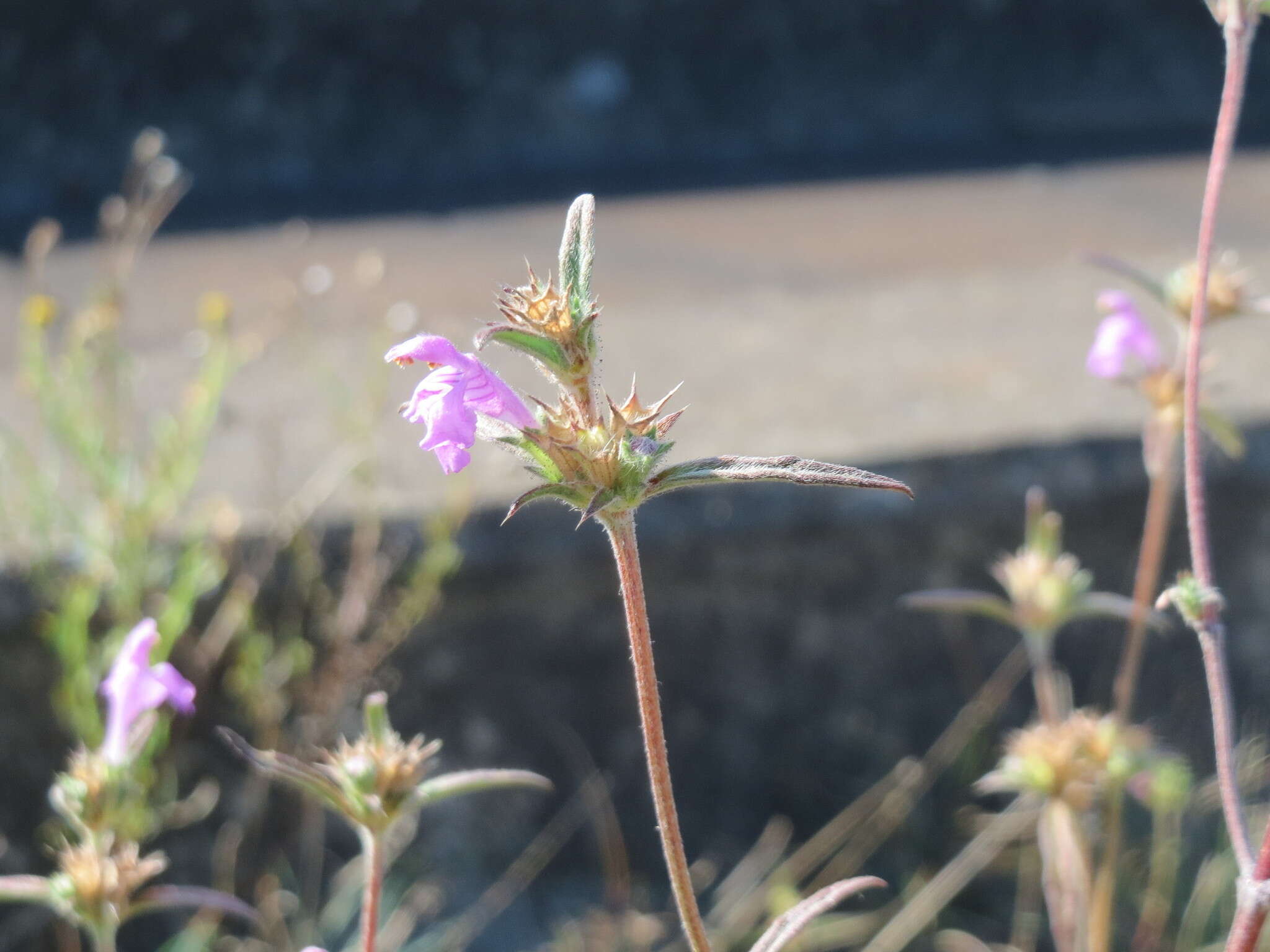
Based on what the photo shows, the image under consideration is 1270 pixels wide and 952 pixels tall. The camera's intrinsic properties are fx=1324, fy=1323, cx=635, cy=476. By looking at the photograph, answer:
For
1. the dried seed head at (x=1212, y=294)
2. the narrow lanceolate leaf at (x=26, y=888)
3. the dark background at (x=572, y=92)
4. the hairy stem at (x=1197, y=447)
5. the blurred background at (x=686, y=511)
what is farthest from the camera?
the dark background at (x=572, y=92)

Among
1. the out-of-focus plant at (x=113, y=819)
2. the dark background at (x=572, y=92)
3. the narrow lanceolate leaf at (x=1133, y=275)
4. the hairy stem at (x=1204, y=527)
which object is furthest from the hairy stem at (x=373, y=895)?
the dark background at (x=572, y=92)

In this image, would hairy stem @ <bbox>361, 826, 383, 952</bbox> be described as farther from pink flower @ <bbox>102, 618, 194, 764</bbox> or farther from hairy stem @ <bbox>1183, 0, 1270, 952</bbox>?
hairy stem @ <bbox>1183, 0, 1270, 952</bbox>

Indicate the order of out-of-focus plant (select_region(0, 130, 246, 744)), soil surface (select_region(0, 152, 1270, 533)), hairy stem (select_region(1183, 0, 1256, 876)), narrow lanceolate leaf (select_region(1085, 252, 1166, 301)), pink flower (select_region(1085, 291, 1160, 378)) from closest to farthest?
hairy stem (select_region(1183, 0, 1256, 876)) < narrow lanceolate leaf (select_region(1085, 252, 1166, 301)) < pink flower (select_region(1085, 291, 1160, 378)) < out-of-focus plant (select_region(0, 130, 246, 744)) < soil surface (select_region(0, 152, 1270, 533))

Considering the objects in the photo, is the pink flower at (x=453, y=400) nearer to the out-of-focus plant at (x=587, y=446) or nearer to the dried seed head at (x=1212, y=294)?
the out-of-focus plant at (x=587, y=446)

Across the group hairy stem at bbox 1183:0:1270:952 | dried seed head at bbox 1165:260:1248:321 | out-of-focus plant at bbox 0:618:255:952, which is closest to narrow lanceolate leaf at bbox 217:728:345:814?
out-of-focus plant at bbox 0:618:255:952

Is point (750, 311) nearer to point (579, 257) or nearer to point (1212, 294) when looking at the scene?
point (1212, 294)

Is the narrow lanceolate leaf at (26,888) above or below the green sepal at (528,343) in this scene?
below
